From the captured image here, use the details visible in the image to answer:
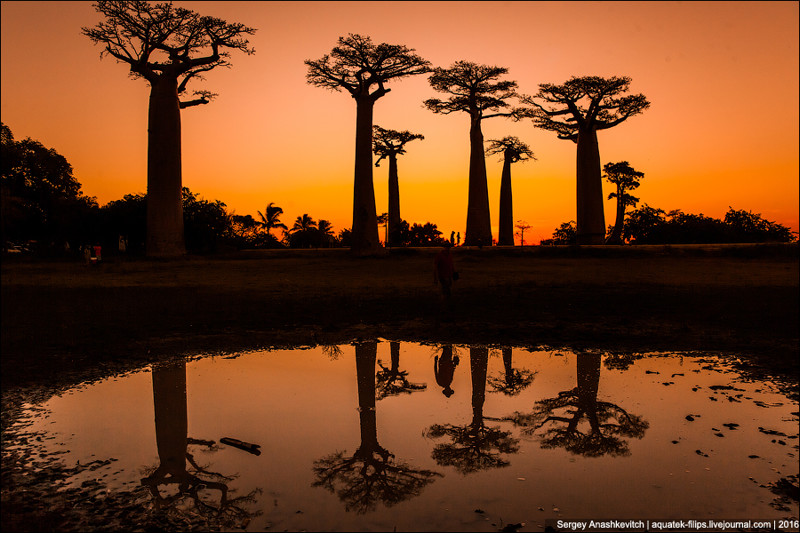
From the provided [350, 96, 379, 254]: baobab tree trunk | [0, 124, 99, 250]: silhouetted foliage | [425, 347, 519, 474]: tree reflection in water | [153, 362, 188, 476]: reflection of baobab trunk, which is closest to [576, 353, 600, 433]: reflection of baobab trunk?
[425, 347, 519, 474]: tree reflection in water

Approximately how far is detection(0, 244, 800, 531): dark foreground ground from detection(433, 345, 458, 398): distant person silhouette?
0.87m

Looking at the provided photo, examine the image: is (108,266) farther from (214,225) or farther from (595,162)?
(595,162)

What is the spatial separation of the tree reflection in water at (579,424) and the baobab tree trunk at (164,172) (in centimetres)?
2046

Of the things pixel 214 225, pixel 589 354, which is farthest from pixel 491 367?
pixel 214 225

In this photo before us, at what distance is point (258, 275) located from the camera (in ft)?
60.2

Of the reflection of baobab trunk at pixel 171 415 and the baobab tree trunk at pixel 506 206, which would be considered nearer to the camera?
the reflection of baobab trunk at pixel 171 415

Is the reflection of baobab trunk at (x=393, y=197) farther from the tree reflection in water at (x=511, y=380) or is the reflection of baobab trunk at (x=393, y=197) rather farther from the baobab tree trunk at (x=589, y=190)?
the tree reflection in water at (x=511, y=380)

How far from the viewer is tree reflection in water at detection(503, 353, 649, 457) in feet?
15.0

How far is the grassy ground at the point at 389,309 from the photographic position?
8.62 metres

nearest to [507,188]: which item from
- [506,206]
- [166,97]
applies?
[506,206]

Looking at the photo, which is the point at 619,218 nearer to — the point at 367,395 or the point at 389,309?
the point at 389,309

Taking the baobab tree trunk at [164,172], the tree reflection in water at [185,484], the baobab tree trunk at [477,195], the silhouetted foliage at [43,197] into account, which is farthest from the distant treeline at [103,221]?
the tree reflection in water at [185,484]

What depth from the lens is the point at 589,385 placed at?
21.0 feet

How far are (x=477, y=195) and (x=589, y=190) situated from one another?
5790 millimetres
